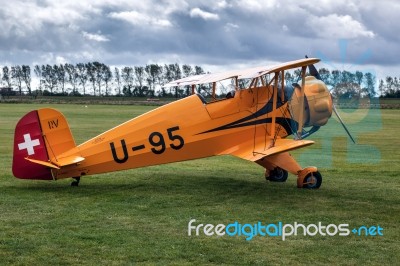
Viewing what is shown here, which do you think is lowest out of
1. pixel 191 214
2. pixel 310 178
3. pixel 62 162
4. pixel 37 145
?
pixel 191 214

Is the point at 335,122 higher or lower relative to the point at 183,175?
higher

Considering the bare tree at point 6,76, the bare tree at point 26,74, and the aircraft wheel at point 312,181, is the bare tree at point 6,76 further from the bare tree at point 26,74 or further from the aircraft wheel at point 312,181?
the aircraft wheel at point 312,181

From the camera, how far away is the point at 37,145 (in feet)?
34.9

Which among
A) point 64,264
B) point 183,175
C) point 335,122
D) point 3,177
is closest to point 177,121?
point 183,175

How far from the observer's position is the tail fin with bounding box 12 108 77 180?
10.6m

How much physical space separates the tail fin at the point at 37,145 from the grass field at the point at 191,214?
43 cm

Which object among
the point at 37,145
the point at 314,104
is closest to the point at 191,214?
the point at 37,145

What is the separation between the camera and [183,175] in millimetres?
13320

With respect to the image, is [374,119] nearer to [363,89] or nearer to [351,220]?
[363,89]

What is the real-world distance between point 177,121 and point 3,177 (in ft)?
14.7

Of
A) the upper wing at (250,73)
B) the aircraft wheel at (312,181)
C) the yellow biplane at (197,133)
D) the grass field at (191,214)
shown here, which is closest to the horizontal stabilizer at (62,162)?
the yellow biplane at (197,133)

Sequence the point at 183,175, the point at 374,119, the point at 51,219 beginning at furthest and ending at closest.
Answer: the point at 183,175 → the point at 374,119 → the point at 51,219

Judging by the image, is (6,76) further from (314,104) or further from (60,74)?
(314,104)

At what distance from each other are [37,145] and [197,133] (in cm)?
318
